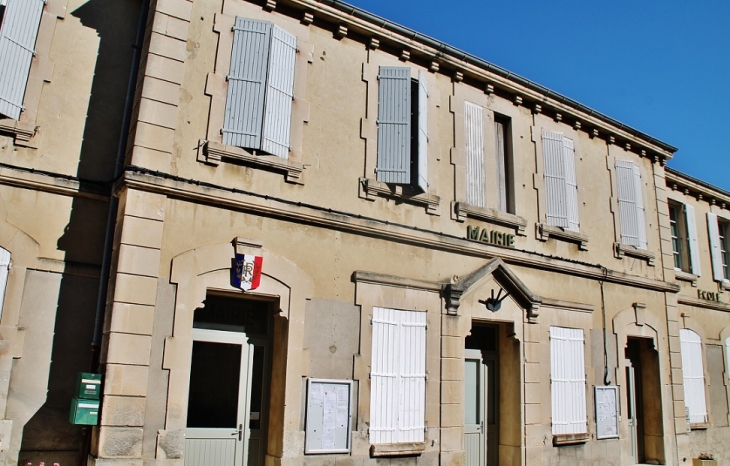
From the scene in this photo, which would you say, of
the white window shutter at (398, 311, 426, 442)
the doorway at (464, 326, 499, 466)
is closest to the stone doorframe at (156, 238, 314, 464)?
the white window shutter at (398, 311, 426, 442)

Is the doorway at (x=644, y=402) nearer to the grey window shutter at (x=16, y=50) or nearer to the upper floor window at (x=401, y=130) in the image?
the upper floor window at (x=401, y=130)

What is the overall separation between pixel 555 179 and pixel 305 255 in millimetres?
5533

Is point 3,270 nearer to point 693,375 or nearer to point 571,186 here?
point 571,186

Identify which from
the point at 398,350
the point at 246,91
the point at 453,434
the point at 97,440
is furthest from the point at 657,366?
the point at 97,440

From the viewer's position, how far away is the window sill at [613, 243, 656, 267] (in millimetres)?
12469

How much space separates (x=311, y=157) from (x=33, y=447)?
4.72 metres

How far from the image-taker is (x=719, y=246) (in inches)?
627

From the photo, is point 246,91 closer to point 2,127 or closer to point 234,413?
point 2,127

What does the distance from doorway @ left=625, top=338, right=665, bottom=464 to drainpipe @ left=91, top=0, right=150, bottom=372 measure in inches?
376

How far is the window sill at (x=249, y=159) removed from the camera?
25.9ft

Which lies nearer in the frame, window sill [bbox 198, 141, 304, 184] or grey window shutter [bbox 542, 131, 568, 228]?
window sill [bbox 198, 141, 304, 184]

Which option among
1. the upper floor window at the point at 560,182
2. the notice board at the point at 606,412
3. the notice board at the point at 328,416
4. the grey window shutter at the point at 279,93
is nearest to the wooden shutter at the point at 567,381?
the notice board at the point at 606,412

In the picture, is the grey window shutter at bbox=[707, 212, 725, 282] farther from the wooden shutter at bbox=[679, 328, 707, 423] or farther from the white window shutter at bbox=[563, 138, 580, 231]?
the white window shutter at bbox=[563, 138, 580, 231]

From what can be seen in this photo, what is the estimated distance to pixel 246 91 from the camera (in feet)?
27.6
